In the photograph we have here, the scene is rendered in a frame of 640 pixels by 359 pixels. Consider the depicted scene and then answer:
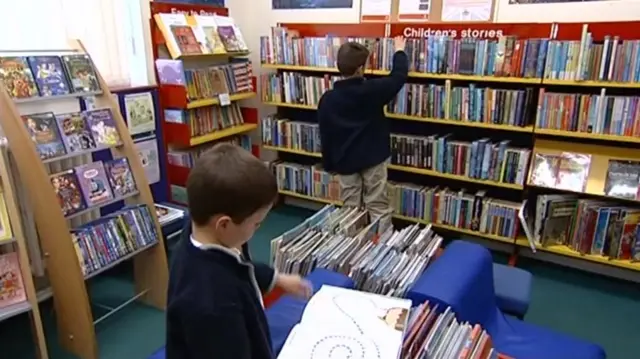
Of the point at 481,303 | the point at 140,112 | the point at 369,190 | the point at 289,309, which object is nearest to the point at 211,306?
the point at 289,309

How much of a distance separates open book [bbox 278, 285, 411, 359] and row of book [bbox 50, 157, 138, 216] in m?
1.41

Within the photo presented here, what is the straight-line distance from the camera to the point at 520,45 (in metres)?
2.98

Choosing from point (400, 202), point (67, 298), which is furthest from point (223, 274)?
point (400, 202)

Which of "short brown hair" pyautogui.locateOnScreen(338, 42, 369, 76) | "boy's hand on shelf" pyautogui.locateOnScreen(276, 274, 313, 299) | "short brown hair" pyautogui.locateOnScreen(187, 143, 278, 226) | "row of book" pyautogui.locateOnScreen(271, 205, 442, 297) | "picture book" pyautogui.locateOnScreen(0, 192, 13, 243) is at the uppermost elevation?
"short brown hair" pyautogui.locateOnScreen(338, 42, 369, 76)

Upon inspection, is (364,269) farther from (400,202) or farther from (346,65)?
(400,202)

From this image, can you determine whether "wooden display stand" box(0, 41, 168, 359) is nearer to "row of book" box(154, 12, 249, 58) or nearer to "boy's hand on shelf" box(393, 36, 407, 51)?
"row of book" box(154, 12, 249, 58)

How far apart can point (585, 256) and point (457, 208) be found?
835 millimetres

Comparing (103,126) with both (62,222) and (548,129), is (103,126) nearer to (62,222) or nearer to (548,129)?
(62,222)

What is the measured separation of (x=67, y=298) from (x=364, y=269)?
1489mm

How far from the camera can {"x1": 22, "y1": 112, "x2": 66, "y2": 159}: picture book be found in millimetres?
2279

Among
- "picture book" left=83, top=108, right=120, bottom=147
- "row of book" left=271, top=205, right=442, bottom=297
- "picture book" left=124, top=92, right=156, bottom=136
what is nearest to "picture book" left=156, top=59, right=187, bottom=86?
"picture book" left=124, top=92, right=156, bottom=136

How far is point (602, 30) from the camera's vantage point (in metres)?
2.84

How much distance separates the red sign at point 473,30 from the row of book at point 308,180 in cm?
121

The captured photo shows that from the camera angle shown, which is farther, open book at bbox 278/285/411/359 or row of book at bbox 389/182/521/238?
row of book at bbox 389/182/521/238
